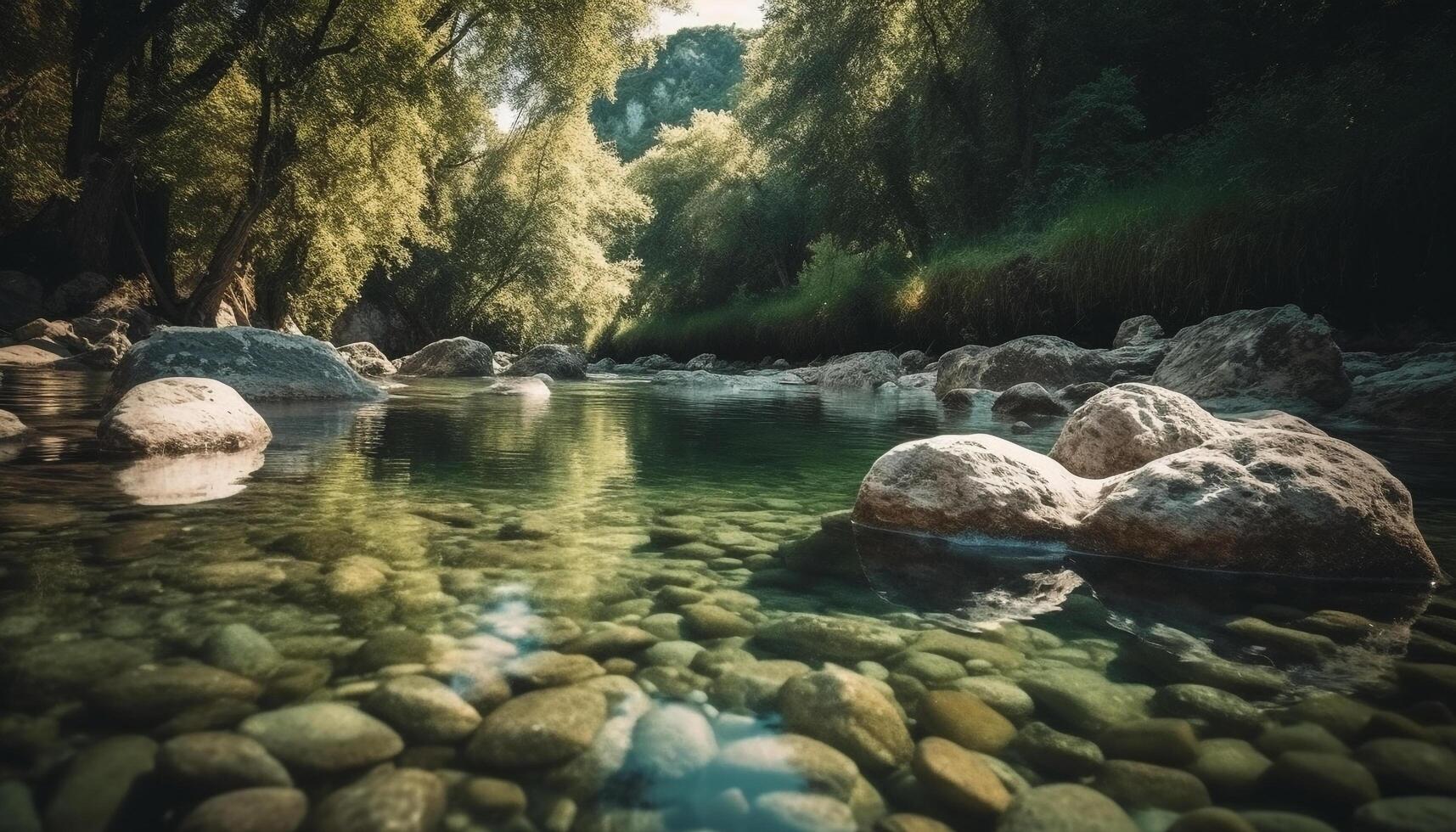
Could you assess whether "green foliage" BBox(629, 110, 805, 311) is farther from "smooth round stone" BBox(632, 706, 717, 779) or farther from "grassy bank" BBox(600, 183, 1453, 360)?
"smooth round stone" BBox(632, 706, 717, 779)


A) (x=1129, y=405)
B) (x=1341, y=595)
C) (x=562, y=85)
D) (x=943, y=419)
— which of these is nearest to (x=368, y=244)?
(x=562, y=85)

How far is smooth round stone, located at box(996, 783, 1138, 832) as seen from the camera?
1.16m

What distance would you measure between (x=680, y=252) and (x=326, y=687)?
1529 inches

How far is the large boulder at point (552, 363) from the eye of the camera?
22.3 m

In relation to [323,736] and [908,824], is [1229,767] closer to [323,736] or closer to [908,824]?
[908,824]

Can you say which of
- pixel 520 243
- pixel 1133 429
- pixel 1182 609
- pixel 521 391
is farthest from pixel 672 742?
pixel 520 243

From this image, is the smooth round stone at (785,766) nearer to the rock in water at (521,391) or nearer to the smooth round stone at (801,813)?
the smooth round stone at (801,813)

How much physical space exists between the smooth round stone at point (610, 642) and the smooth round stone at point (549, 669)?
4 cm

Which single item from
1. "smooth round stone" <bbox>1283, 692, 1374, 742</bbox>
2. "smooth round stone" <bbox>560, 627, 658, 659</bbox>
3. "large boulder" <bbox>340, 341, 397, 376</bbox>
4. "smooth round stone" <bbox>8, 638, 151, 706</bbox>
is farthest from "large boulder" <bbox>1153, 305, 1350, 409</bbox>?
"large boulder" <bbox>340, 341, 397, 376</bbox>

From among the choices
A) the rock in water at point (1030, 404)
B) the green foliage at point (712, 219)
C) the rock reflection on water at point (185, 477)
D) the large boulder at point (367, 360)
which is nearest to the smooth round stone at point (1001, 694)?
the rock reflection on water at point (185, 477)

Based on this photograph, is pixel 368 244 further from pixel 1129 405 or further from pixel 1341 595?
pixel 1341 595

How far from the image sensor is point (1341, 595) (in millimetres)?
2383

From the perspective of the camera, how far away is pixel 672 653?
1807mm

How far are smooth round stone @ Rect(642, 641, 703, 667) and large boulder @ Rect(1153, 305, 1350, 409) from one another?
7895 millimetres
